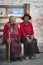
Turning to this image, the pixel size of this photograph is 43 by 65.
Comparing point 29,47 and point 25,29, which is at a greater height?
point 25,29

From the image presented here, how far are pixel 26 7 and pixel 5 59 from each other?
138 cm

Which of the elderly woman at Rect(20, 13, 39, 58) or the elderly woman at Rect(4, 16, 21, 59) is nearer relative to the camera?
the elderly woman at Rect(4, 16, 21, 59)

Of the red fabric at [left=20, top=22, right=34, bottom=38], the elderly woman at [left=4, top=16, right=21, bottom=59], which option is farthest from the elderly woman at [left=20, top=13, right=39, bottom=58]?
the elderly woman at [left=4, top=16, right=21, bottom=59]

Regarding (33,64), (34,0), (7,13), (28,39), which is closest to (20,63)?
(33,64)

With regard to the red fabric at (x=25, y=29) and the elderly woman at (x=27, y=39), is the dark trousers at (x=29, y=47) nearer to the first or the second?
the elderly woman at (x=27, y=39)

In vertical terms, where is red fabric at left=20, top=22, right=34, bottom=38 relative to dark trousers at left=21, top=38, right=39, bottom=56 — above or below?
above

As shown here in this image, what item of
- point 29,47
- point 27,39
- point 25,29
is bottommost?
point 29,47

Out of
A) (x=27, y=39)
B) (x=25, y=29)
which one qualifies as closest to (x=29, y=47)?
(x=27, y=39)

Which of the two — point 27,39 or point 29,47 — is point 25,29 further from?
point 29,47

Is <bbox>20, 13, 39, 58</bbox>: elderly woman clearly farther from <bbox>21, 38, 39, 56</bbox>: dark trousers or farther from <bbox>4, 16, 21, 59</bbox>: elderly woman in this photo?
<bbox>4, 16, 21, 59</bbox>: elderly woman

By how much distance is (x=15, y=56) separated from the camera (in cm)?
592

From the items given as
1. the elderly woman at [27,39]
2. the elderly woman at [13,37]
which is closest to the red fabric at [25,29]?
the elderly woman at [27,39]

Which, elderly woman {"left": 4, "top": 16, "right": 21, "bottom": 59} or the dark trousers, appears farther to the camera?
the dark trousers

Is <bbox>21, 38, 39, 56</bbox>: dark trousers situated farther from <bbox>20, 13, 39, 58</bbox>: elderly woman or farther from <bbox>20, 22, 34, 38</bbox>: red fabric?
<bbox>20, 22, 34, 38</bbox>: red fabric
